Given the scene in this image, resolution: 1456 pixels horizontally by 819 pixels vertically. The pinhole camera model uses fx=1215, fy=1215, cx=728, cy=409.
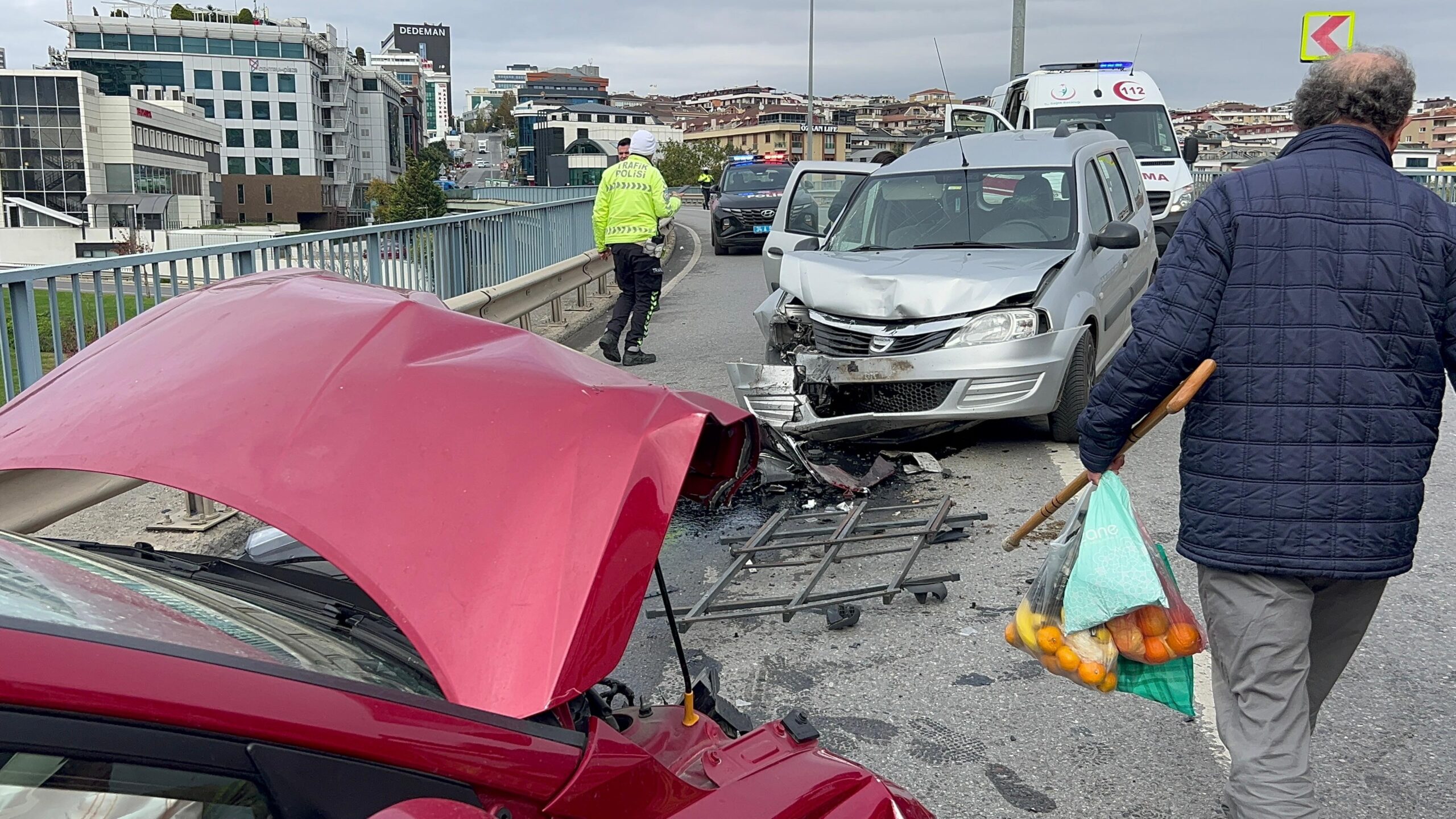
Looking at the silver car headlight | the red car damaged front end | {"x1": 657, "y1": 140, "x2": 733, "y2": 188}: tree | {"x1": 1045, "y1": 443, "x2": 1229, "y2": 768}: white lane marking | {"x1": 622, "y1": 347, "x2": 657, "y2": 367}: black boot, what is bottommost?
{"x1": 1045, "y1": 443, "x2": 1229, "y2": 768}: white lane marking

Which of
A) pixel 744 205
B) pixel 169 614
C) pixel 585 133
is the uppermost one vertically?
pixel 585 133

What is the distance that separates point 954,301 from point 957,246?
1229 millimetres

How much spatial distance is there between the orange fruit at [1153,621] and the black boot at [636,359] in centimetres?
816

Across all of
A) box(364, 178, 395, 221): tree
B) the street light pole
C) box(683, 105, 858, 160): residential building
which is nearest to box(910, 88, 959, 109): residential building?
box(683, 105, 858, 160): residential building

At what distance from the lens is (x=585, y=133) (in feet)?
506

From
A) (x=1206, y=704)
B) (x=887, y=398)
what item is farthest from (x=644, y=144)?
(x=1206, y=704)

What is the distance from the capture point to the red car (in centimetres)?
131

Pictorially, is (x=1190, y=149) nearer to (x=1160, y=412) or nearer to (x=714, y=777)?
(x=1160, y=412)

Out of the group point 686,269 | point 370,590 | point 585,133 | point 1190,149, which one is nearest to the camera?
point 370,590

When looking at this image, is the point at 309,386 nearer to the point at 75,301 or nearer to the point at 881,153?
the point at 75,301

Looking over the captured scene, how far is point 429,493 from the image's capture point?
5.74ft

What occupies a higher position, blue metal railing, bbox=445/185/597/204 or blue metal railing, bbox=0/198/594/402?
blue metal railing, bbox=445/185/597/204

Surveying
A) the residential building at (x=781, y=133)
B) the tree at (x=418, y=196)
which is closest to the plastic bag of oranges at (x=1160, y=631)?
the tree at (x=418, y=196)

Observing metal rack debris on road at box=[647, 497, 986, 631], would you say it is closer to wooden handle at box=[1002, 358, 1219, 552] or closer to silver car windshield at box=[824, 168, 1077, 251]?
wooden handle at box=[1002, 358, 1219, 552]
